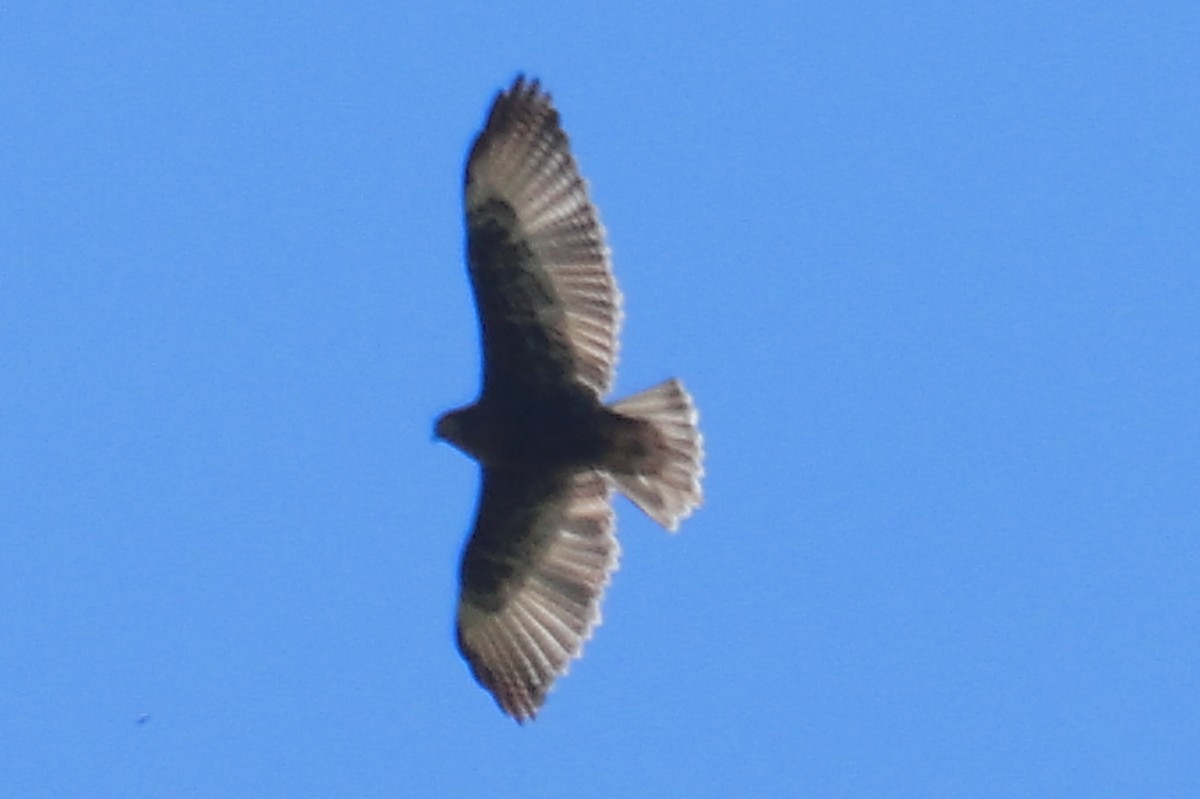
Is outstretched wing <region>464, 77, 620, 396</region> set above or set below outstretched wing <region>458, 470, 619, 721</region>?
above

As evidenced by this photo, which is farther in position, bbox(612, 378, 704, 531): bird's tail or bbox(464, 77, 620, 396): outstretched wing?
bbox(612, 378, 704, 531): bird's tail

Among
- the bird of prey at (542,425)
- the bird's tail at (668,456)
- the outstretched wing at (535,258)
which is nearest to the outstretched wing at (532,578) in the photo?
the bird of prey at (542,425)

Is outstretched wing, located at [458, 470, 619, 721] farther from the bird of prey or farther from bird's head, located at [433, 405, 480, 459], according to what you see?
bird's head, located at [433, 405, 480, 459]

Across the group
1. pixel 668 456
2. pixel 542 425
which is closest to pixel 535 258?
pixel 542 425

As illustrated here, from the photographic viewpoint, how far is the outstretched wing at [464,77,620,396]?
18.7 meters

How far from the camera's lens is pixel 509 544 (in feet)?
A: 64.4

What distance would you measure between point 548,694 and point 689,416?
67.3 inches

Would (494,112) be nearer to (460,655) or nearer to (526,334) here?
(526,334)

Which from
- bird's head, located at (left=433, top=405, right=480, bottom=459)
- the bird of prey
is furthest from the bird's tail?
bird's head, located at (left=433, top=405, right=480, bottom=459)

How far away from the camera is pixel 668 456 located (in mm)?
19062

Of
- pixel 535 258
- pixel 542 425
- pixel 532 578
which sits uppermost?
pixel 535 258

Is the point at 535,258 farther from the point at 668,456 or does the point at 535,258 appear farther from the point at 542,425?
the point at 668,456

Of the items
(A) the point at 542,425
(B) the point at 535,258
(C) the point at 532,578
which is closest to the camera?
(B) the point at 535,258

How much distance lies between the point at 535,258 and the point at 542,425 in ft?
2.97
